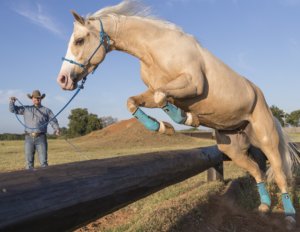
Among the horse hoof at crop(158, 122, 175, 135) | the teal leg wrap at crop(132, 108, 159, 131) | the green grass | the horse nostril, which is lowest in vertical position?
the green grass

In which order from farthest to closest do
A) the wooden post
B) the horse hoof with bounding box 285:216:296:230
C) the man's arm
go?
the man's arm, the horse hoof with bounding box 285:216:296:230, the wooden post

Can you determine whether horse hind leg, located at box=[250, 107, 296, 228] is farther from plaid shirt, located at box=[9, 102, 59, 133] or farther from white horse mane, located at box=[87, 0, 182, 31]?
plaid shirt, located at box=[9, 102, 59, 133]

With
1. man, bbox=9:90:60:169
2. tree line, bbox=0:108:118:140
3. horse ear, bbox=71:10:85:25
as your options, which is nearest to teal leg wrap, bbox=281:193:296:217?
horse ear, bbox=71:10:85:25

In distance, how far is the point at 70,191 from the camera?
171cm

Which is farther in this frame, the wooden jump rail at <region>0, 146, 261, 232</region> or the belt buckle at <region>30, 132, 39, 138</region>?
the belt buckle at <region>30, 132, 39, 138</region>

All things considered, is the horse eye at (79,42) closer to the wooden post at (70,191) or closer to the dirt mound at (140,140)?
the wooden post at (70,191)

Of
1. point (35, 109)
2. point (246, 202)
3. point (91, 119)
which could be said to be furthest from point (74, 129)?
point (246, 202)

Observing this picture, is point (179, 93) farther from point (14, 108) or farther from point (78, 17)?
point (14, 108)

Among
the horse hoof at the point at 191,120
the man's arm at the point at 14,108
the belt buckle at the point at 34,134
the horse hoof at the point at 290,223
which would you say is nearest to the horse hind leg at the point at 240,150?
the horse hoof at the point at 290,223

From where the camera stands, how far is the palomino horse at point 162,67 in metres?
3.48

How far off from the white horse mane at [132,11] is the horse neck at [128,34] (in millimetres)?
121

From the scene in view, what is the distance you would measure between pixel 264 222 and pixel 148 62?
250 cm

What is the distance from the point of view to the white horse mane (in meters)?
3.82

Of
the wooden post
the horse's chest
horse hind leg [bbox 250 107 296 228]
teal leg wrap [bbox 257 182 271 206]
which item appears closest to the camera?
the wooden post
